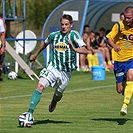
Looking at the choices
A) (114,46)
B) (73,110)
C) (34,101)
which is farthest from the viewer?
(73,110)

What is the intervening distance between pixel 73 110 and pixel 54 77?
2176 mm

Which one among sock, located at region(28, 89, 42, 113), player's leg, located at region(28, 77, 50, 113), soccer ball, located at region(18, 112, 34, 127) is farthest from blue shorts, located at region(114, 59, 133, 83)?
soccer ball, located at region(18, 112, 34, 127)

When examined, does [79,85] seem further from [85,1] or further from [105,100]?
[85,1]

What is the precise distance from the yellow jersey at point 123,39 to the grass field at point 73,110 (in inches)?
43.6

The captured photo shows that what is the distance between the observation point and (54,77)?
10375mm

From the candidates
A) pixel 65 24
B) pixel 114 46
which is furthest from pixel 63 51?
pixel 114 46

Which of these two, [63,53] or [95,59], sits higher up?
[63,53]

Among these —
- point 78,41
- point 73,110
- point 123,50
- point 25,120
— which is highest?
point 78,41

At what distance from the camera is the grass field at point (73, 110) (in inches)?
388

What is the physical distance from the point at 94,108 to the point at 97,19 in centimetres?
1606

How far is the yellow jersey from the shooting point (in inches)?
433

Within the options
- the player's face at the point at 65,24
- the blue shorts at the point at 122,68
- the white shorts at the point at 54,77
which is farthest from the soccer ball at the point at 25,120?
the blue shorts at the point at 122,68

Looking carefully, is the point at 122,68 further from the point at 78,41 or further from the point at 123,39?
the point at 78,41

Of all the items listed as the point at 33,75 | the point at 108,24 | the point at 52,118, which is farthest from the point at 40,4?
the point at 52,118
